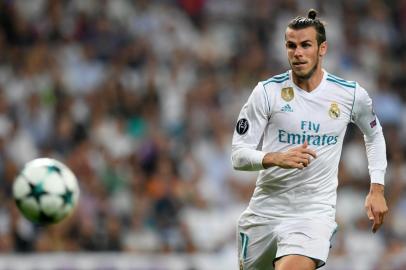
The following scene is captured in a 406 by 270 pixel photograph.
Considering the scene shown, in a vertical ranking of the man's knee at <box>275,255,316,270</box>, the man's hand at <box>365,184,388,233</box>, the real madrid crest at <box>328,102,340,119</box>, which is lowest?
the man's knee at <box>275,255,316,270</box>

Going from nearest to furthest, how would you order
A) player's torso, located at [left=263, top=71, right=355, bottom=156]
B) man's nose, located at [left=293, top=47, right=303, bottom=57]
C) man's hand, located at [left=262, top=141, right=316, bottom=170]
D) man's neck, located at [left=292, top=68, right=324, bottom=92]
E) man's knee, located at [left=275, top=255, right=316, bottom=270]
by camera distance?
man's hand, located at [left=262, top=141, right=316, bottom=170], man's knee, located at [left=275, top=255, right=316, bottom=270], man's nose, located at [left=293, top=47, right=303, bottom=57], player's torso, located at [left=263, top=71, right=355, bottom=156], man's neck, located at [left=292, top=68, right=324, bottom=92]

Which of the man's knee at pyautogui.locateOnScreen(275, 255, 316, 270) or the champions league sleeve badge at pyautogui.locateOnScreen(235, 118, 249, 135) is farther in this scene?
the champions league sleeve badge at pyautogui.locateOnScreen(235, 118, 249, 135)

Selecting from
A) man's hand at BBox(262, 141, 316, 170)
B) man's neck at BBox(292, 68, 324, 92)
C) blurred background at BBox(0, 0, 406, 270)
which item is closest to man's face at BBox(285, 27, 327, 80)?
man's neck at BBox(292, 68, 324, 92)

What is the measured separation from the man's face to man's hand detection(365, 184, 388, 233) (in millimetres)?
938

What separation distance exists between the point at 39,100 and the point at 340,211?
4076 millimetres

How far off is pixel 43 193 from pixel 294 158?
3033mm

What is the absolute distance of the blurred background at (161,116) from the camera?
11812 millimetres

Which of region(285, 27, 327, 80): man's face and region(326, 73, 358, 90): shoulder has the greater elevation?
region(285, 27, 327, 80): man's face

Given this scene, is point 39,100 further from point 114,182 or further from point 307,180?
point 307,180

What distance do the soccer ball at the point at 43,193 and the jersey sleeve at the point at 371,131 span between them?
9.13 ft

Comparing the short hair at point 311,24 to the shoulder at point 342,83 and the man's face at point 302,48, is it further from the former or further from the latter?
the shoulder at point 342,83

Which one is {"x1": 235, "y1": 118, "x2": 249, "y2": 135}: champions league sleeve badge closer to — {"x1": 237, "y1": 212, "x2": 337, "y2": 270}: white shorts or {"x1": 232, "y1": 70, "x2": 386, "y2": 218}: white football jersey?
{"x1": 232, "y1": 70, "x2": 386, "y2": 218}: white football jersey

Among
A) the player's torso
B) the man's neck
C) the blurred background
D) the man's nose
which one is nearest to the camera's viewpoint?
the man's nose

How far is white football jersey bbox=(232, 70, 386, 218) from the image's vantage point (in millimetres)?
6777
